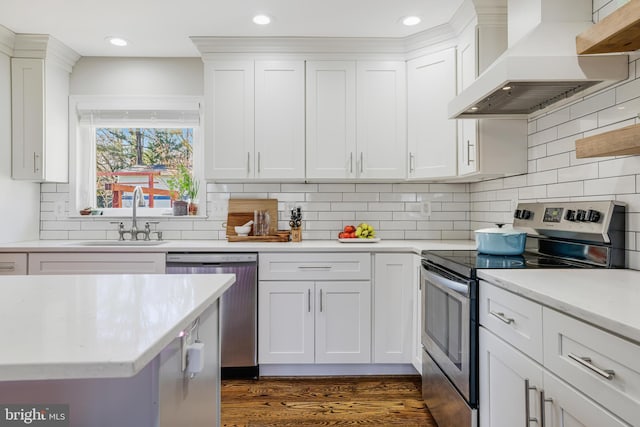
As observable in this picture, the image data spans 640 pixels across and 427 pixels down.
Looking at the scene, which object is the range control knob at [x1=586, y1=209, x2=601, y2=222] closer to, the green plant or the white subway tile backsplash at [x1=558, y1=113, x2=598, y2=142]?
the white subway tile backsplash at [x1=558, y1=113, x2=598, y2=142]

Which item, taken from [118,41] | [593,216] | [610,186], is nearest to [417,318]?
[593,216]

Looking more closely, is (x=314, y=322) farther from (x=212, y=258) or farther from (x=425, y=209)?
(x=425, y=209)

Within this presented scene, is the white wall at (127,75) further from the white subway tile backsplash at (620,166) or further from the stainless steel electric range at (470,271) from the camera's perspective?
the white subway tile backsplash at (620,166)

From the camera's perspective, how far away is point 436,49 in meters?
2.74

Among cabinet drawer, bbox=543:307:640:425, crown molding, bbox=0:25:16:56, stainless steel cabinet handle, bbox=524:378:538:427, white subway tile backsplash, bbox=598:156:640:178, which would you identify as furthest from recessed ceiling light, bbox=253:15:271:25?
stainless steel cabinet handle, bbox=524:378:538:427

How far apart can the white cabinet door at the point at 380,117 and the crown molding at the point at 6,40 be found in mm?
2564

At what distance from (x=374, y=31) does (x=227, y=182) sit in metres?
1.61

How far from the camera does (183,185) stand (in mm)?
3338

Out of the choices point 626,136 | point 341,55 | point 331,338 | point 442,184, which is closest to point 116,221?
point 331,338

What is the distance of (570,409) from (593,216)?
0.98m

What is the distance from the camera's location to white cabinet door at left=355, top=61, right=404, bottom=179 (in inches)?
114

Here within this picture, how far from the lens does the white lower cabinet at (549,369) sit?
88 cm

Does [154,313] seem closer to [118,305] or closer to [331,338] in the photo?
[118,305]

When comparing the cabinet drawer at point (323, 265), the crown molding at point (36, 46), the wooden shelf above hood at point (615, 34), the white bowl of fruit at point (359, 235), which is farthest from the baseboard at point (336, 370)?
the crown molding at point (36, 46)
